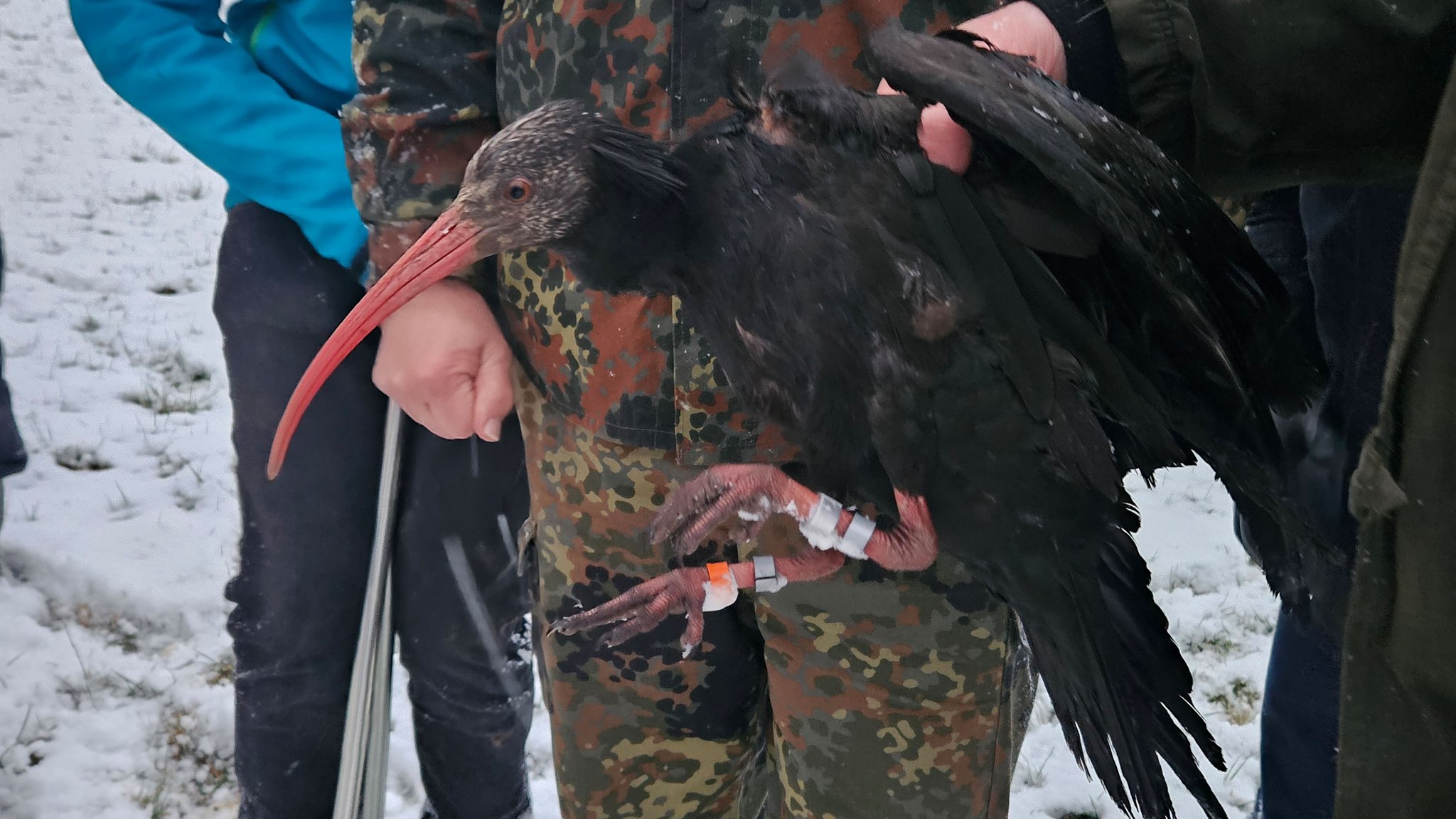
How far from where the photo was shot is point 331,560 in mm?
1822

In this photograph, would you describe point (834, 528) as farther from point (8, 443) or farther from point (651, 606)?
point (8, 443)

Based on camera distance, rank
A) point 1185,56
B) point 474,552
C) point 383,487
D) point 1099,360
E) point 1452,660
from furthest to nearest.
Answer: point 474,552
point 383,487
point 1099,360
point 1185,56
point 1452,660

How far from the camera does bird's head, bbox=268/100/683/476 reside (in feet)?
3.49

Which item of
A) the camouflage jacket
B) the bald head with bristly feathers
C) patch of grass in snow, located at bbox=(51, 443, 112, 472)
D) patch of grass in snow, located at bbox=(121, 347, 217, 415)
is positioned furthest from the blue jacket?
patch of grass in snow, located at bbox=(121, 347, 217, 415)

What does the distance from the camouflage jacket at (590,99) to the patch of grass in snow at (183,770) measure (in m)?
1.72

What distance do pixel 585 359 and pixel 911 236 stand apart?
0.49 metres

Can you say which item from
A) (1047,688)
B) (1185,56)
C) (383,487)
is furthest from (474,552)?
(1185,56)

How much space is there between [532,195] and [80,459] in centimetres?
333

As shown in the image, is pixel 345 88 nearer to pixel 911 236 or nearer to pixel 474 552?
pixel 474 552

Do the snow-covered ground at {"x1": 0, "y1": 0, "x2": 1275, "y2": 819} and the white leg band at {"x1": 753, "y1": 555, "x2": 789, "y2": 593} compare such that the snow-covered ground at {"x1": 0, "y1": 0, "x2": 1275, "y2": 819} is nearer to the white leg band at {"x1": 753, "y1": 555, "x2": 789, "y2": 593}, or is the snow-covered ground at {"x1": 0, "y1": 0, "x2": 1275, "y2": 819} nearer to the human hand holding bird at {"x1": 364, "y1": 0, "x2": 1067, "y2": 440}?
the human hand holding bird at {"x1": 364, "y1": 0, "x2": 1067, "y2": 440}

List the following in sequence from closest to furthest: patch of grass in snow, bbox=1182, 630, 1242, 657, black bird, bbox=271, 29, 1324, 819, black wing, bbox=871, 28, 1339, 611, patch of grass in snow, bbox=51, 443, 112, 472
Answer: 1. black wing, bbox=871, 28, 1339, 611
2. black bird, bbox=271, 29, 1324, 819
3. patch of grass in snow, bbox=1182, 630, 1242, 657
4. patch of grass in snow, bbox=51, 443, 112, 472

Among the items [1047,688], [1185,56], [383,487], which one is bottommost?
[1047,688]

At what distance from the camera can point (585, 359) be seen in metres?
1.29

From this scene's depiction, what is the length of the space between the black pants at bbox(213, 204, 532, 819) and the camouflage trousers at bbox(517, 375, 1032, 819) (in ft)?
1.60
